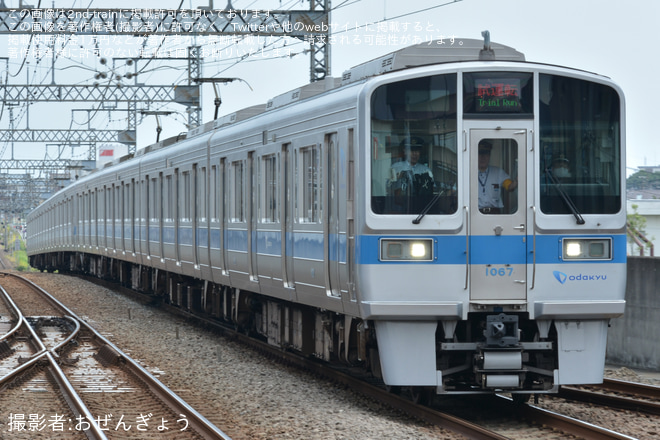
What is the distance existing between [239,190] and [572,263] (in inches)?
230

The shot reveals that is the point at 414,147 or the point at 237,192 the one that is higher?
the point at 414,147

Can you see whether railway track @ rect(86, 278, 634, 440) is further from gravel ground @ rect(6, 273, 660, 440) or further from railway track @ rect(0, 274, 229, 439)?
railway track @ rect(0, 274, 229, 439)

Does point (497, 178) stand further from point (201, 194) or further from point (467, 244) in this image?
point (201, 194)

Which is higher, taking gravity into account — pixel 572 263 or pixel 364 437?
pixel 572 263

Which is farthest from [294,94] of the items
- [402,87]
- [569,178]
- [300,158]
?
[569,178]

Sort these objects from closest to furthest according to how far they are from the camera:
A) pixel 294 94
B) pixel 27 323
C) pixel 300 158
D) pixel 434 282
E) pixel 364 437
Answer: pixel 364 437, pixel 434 282, pixel 300 158, pixel 294 94, pixel 27 323

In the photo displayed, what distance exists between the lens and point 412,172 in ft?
28.2

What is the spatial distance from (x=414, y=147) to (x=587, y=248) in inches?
64.2

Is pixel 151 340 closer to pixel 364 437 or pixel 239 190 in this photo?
pixel 239 190

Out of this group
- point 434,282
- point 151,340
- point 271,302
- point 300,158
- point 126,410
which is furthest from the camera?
point 151,340

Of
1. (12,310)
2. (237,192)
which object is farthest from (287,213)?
(12,310)

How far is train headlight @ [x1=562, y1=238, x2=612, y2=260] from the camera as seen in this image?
8664mm

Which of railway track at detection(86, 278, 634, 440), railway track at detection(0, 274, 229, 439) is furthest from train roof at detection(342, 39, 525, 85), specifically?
railway track at detection(0, 274, 229, 439)

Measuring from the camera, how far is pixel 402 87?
868cm
